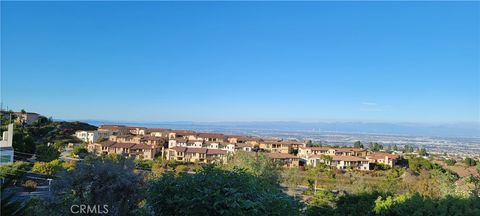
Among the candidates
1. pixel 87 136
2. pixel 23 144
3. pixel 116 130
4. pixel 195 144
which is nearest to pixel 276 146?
pixel 195 144

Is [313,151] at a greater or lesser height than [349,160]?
greater

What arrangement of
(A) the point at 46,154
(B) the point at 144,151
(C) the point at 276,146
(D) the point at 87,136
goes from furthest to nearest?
(C) the point at 276,146 → (D) the point at 87,136 → (B) the point at 144,151 → (A) the point at 46,154

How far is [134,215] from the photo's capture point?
638 cm

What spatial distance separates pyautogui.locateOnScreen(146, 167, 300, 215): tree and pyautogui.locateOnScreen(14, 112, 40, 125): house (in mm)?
45036

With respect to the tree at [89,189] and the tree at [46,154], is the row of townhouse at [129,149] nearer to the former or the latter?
the tree at [46,154]

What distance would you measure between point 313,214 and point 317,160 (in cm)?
3578

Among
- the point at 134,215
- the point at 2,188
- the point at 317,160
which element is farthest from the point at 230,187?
the point at 317,160

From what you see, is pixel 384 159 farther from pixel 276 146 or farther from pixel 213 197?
pixel 213 197

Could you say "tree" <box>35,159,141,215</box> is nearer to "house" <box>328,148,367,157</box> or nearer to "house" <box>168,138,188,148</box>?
"house" <box>168,138,188,148</box>

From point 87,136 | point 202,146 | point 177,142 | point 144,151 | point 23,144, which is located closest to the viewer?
point 23,144

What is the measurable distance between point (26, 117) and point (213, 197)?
4984 centimetres

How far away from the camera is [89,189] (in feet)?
20.2

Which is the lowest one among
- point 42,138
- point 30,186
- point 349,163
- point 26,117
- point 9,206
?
point 349,163

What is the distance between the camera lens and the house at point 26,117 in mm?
45294
